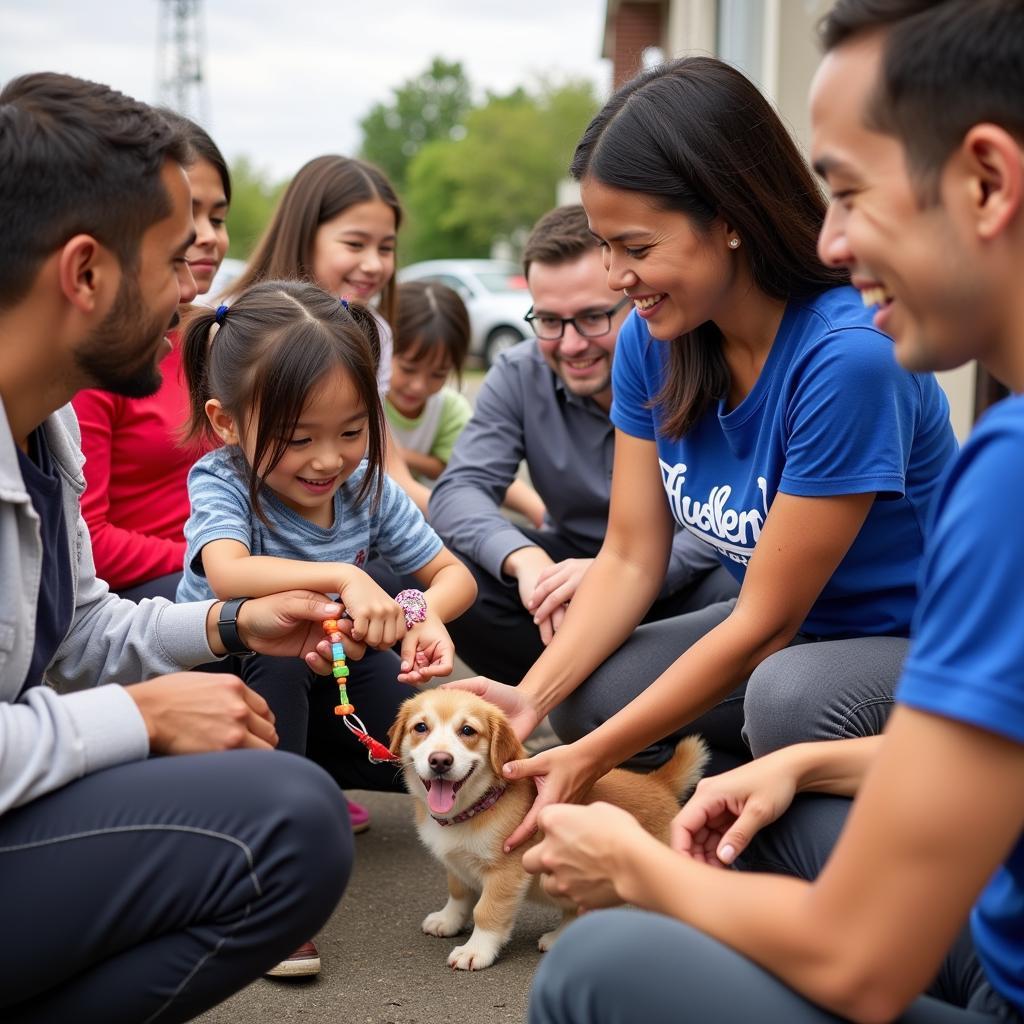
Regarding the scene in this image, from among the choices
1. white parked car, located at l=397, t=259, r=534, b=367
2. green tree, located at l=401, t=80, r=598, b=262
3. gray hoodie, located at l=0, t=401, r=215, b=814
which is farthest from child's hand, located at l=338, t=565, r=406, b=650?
green tree, located at l=401, t=80, r=598, b=262

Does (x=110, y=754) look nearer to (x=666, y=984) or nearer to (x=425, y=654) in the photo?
(x=666, y=984)

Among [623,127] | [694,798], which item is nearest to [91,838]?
[694,798]

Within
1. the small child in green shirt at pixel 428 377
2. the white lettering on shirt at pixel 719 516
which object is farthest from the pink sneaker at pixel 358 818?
the small child in green shirt at pixel 428 377

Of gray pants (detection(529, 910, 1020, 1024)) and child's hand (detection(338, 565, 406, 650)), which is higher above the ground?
gray pants (detection(529, 910, 1020, 1024))

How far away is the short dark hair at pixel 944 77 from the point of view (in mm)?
1350

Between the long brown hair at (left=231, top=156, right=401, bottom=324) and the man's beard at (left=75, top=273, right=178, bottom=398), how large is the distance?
2335mm

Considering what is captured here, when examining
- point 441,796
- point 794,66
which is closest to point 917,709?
point 441,796

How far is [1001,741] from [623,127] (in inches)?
65.3

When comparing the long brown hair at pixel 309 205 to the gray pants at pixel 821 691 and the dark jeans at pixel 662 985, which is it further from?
the dark jeans at pixel 662 985

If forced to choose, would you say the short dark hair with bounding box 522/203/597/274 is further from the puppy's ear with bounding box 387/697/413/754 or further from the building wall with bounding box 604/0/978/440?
the puppy's ear with bounding box 387/697/413/754

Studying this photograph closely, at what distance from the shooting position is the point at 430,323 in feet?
18.1

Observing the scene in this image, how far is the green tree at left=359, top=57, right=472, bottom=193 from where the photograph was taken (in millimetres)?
76812

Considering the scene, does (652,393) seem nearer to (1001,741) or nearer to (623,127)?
(623,127)

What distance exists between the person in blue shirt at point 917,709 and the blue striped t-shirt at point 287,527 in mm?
1510
